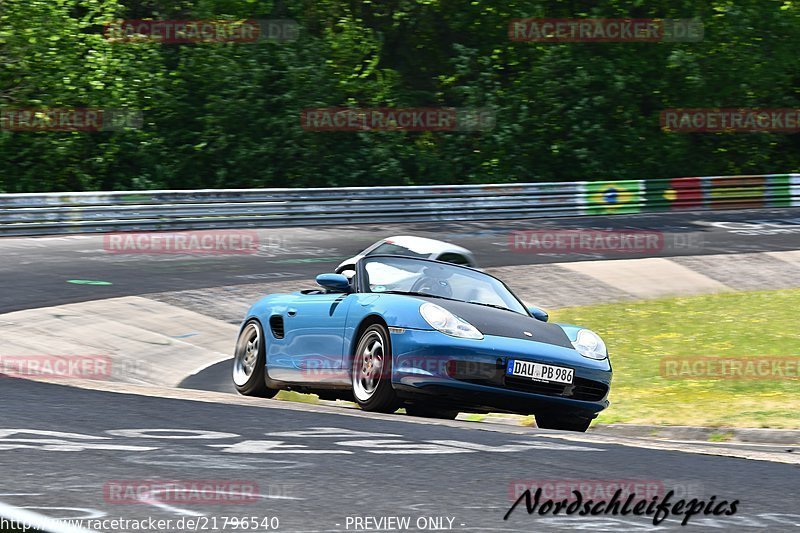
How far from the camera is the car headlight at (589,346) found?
8820 millimetres

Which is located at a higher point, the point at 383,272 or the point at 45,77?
the point at 45,77

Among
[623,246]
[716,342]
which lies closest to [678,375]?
[716,342]

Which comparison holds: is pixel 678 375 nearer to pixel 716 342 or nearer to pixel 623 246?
pixel 716 342

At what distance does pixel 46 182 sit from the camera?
89.3 ft

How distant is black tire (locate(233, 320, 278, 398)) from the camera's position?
33.0ft

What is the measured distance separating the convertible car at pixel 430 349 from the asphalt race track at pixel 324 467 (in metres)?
0.39

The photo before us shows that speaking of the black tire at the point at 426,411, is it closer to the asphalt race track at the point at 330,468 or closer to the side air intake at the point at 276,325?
the asphalt race track at the point at 330,468

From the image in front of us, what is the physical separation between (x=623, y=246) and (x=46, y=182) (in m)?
12.8

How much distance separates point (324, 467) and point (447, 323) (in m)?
3.01
